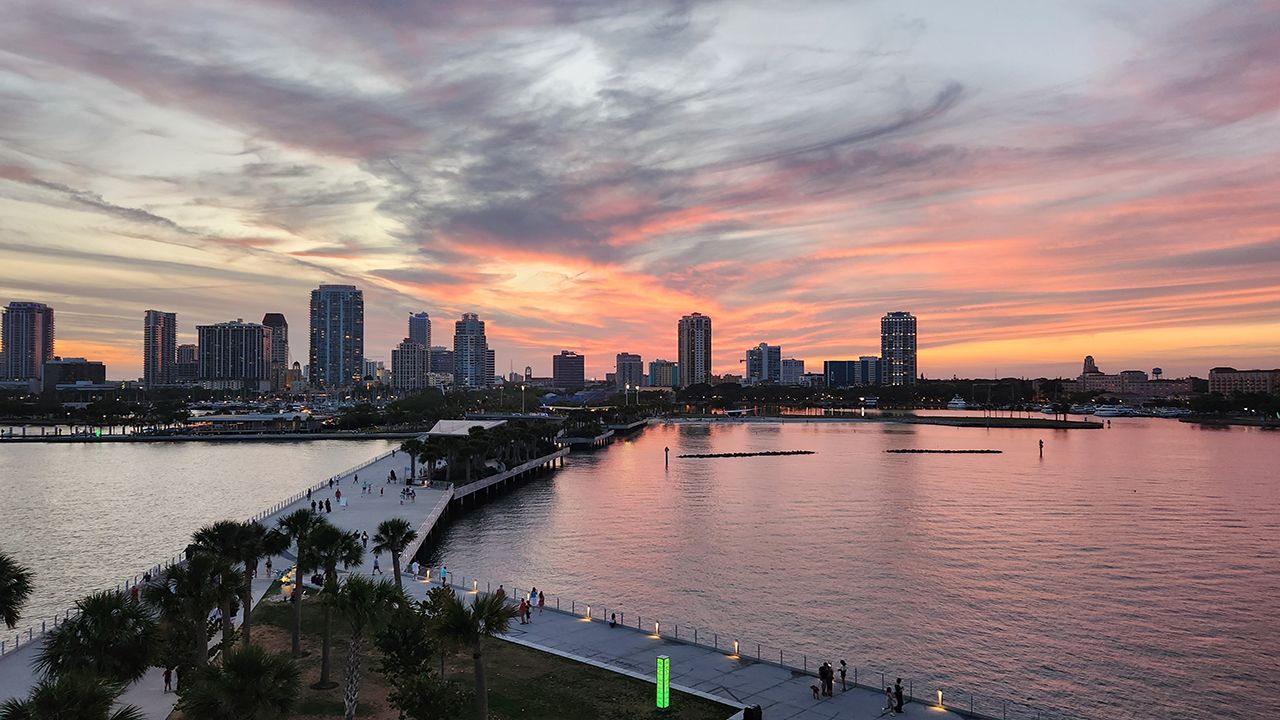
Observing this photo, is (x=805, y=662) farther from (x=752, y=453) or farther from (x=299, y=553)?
(x=752, y=453)

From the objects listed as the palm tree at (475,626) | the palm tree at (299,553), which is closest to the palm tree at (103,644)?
the palm tree at (299,553)

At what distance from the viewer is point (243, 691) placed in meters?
21.2

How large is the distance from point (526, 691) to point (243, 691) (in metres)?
11.8

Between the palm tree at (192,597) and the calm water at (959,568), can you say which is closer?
the palm tree at (192,597)

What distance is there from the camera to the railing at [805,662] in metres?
32.2

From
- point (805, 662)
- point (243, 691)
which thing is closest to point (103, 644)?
point (243, 691)

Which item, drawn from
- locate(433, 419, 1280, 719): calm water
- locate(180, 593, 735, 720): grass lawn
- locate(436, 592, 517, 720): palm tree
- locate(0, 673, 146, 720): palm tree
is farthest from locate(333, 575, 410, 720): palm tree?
locate(433, 419, 1280, 719): calm water

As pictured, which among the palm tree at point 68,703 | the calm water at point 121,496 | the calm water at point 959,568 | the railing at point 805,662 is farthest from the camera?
the calm water at point 121,496

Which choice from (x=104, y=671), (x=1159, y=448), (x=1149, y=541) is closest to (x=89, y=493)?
(x=104, y=671)

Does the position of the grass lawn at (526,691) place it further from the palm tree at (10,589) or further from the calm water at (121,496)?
the calm water at (121,496)

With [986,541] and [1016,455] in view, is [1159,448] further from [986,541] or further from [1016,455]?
[986,541]

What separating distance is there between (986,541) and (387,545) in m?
50.9

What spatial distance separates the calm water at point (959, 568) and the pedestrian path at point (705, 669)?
538 centimetres

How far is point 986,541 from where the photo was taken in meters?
66.4
